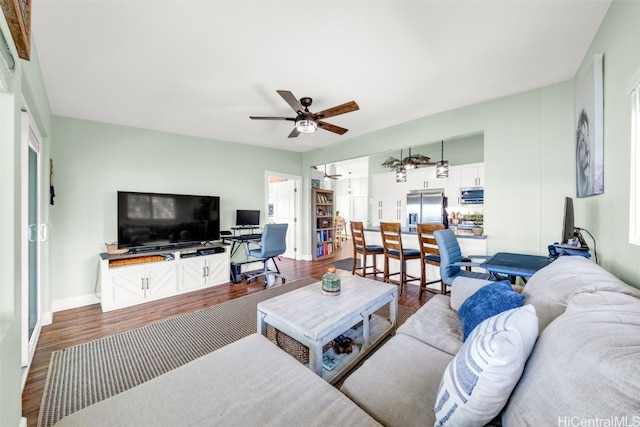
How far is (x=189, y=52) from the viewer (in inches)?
82.4

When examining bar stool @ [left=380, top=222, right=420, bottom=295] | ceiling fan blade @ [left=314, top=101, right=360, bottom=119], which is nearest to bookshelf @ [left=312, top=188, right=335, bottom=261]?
bar stool @ [left=380, top=222, right=420, bottom=295]

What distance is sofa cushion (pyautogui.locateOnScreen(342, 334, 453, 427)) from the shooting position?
3.21ft

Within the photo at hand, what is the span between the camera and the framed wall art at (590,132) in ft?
5.98

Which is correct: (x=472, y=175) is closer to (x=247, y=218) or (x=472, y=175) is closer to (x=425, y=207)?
(x=425, y=207)

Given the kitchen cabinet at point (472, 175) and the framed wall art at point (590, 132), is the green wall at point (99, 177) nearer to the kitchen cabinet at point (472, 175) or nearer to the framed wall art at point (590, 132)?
the framed wall art at point (590, 132)

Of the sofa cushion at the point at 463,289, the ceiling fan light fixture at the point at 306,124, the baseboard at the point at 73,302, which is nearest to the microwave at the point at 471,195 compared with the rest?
the sofa cushion at the point at 463,289

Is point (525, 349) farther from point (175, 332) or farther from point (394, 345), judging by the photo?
point (175, 332)

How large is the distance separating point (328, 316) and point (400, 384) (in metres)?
0.70

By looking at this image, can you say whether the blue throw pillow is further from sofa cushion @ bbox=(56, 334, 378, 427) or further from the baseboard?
the baseboard

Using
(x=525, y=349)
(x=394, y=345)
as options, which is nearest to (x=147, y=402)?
(x=394, y=345)

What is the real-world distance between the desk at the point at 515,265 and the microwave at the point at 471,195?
309 cm

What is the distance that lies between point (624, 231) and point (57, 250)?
5.61 meters

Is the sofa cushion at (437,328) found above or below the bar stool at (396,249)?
below

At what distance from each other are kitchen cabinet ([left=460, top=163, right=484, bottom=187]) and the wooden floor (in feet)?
9.95
